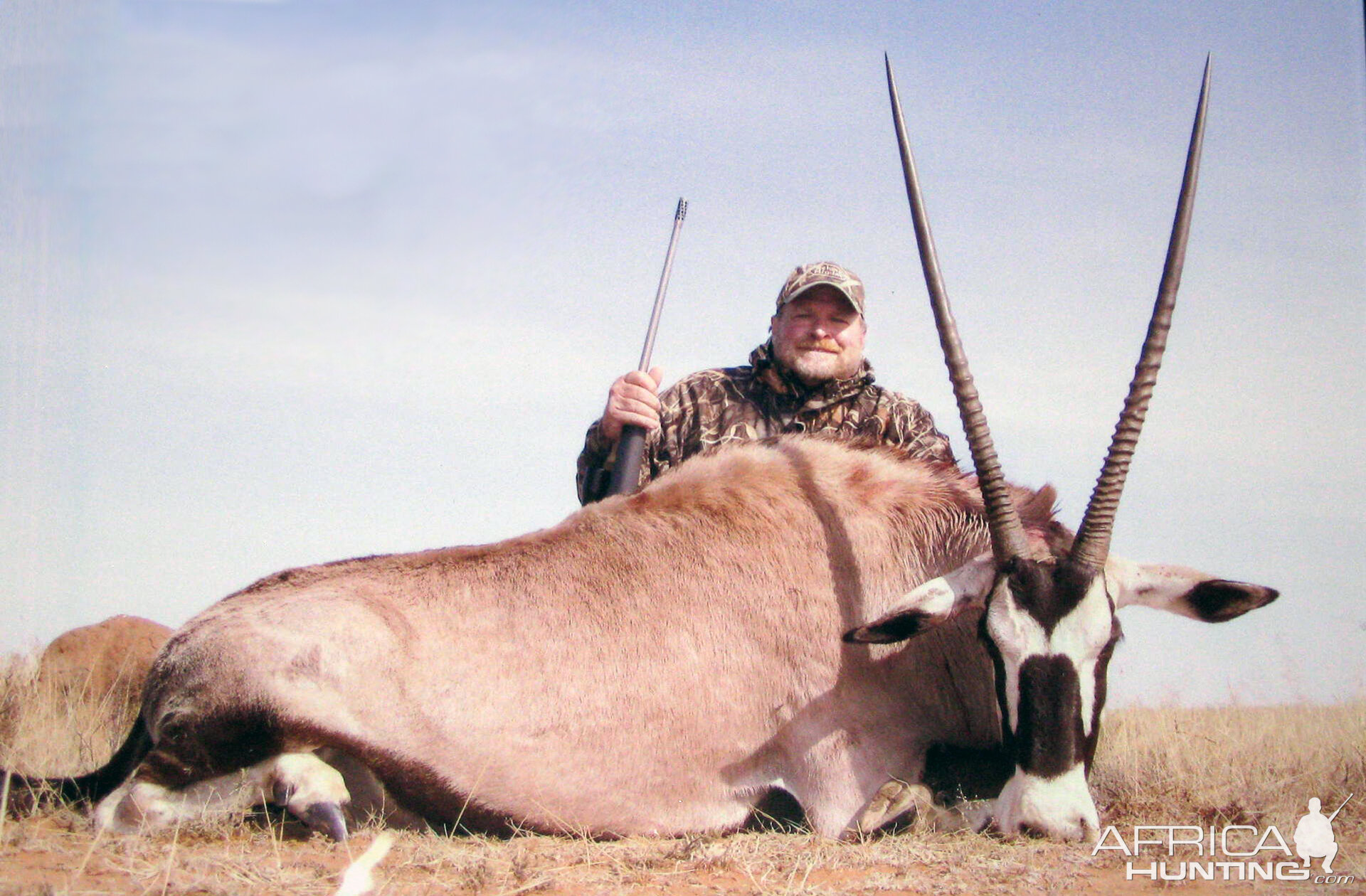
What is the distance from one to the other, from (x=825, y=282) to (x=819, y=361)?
0.49 m

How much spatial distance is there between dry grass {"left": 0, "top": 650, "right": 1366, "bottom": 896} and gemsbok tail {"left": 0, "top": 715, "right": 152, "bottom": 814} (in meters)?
0.09

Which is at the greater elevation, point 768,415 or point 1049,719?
point 768,415

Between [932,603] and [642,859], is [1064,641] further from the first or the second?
[642,859]

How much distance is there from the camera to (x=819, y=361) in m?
7.46

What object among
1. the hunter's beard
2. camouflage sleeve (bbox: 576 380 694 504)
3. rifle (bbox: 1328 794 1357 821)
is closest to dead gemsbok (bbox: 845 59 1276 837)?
rifle (bbox: 1328 794 1357 821)

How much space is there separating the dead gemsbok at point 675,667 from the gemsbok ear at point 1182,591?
0.01 meters

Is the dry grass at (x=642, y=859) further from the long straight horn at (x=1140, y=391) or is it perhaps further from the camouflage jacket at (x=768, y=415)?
the camouflage jacket at (x=768, y=415)

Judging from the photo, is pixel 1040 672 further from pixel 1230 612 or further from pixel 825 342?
pixel 825 342

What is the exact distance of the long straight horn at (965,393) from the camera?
4816 millimetres

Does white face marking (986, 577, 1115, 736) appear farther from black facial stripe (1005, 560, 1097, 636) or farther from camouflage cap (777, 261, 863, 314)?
camouflage cap (777, 261, 863, 314)

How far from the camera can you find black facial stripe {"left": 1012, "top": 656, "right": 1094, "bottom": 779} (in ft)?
14.2

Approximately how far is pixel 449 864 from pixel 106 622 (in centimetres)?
595

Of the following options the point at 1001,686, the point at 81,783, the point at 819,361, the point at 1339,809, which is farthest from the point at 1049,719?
the point at 81,783

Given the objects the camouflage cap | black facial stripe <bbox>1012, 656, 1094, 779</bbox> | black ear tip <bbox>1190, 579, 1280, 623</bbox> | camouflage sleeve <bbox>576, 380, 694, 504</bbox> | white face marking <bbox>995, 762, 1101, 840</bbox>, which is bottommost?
white face marking <bbox>995, 762, 1101, 840</bbox>
